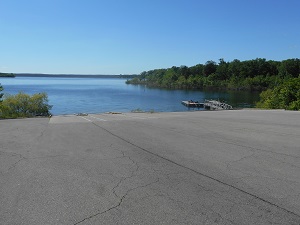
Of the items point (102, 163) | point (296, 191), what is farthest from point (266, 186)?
point (102, 163)

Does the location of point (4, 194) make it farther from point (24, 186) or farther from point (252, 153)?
point (252, 153)

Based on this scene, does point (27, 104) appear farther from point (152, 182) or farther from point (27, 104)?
point (152, 182)

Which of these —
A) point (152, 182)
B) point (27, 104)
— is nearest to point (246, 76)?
point (27, 104)

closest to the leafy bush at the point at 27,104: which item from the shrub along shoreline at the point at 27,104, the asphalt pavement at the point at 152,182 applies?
the shrub along shoreline at the point at 27,104

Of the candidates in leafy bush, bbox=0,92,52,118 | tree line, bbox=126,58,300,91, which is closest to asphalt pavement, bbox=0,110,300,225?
leafy bush, bbox=0,92,52,118

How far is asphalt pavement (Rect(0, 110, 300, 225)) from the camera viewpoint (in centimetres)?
412

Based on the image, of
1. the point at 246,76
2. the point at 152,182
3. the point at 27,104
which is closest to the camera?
the point at 152,182

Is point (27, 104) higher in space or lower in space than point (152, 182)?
lower

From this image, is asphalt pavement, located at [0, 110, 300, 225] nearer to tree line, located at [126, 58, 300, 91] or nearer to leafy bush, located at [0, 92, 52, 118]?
leafy bush, located at [0, 92, 52, 118]

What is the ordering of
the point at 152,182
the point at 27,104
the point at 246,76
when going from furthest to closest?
the point at 246,76
the point at 27,104
the point at 152,182

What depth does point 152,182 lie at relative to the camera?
544 cm

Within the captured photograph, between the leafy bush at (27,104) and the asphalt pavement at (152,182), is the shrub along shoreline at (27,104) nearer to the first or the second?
the leafy bush at (27,104)

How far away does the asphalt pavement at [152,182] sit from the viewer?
162 inches

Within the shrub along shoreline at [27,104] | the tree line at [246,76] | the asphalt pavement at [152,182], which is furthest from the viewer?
the tree line at [246,76]
